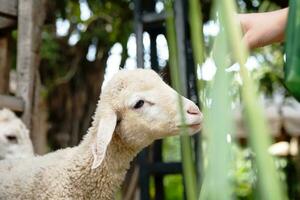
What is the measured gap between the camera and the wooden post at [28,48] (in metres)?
3.06

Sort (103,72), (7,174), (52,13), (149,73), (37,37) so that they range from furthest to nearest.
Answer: (103,72), (52,13), (37,37), (7,174), (149,73)

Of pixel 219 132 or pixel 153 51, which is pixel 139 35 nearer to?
pixel 153 51

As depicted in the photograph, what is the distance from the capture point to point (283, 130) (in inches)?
251

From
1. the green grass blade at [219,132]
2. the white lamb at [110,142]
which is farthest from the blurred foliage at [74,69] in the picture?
the green grass blade at [219,132]

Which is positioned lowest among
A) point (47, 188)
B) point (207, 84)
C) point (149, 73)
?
point (47, 188)

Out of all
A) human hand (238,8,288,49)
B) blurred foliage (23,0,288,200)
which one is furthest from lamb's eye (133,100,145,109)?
blurred foliage (23,0,288,200)

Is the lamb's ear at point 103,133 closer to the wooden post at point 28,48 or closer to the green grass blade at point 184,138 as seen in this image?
the wooden post at point 28,48

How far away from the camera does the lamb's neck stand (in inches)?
84.8

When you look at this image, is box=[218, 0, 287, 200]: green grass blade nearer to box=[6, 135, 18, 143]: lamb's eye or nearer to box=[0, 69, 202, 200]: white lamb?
box=[0, 69, 202, 200]: white lamb

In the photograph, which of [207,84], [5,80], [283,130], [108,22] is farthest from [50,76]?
[207,84]

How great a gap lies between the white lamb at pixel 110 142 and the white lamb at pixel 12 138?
22.8 inches

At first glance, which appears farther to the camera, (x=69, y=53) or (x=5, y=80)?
(x=69, y=53)

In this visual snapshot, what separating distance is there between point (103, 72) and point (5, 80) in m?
3.05

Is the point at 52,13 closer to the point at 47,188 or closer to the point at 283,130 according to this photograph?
the point at 47,188
